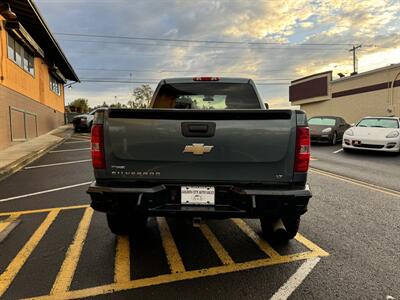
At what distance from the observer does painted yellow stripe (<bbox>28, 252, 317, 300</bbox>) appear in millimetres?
3066

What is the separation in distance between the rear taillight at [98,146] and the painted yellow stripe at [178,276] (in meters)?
1.11

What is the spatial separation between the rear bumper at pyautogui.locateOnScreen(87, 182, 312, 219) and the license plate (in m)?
0.04

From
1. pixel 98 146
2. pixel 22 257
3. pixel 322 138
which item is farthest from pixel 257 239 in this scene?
pixel 322 138

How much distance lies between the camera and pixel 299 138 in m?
3.32

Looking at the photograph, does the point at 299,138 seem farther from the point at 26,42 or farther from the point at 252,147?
the point at 26,42

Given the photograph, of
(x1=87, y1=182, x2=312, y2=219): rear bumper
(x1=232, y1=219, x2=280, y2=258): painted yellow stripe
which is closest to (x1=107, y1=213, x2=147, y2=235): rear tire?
(x1=87, y1=182, x2=312, y2=219): rear bumper

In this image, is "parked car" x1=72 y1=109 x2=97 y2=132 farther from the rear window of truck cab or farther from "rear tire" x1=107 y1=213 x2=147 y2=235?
"rear tire" x1=107 y1=213 x2=147 y2=235

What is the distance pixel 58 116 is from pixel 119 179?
31.0m

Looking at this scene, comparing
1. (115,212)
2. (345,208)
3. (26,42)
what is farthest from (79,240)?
(26,42)

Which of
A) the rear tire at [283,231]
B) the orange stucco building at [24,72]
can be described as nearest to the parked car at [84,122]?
the orange stucco building at [24,72]

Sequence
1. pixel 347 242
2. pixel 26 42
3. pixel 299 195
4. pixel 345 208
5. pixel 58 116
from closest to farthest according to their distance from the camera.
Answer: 1. pixel 299 195
2. pixel 347 242
3. pixel 345 208
4. pixel 26 42
5. pixel 58 116

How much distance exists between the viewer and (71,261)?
3.74 meters

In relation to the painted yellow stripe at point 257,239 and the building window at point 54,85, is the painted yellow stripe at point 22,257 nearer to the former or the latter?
the painted yellow stripe at point 257,239

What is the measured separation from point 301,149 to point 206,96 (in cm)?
243
